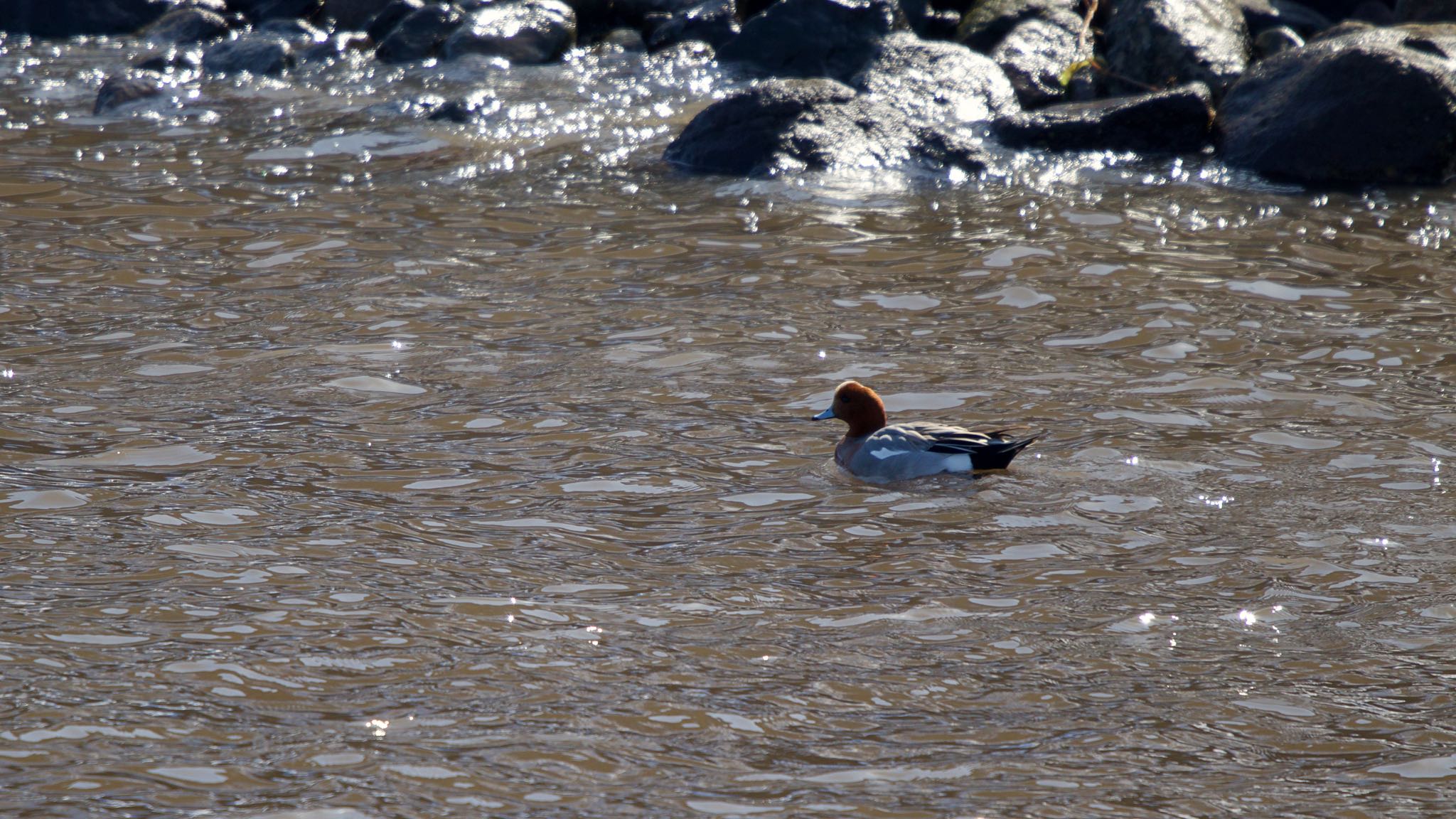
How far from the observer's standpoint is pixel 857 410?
22.0ft

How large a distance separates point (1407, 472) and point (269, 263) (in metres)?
6.83

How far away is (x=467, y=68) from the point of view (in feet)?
50.6

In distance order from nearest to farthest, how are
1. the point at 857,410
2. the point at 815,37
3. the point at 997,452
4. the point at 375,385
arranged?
the point at 997,452 < the point at 857,410 < the point at 375,385 < the point at 815,37

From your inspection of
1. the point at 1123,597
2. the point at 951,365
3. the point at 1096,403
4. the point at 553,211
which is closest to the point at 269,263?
the point at 553,211

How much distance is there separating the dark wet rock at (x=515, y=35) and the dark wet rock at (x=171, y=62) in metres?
2.68

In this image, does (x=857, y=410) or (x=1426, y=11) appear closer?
(x=857, y=410)

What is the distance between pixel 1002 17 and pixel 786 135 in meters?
4.14

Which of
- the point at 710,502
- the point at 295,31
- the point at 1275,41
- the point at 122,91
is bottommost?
the point at 710,502

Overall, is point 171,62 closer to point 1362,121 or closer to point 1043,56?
point 1043,56

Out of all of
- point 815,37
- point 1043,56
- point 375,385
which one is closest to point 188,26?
point 815,37

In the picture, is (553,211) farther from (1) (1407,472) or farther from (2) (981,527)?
(1) (1407,472)

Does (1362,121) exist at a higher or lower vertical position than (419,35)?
lower

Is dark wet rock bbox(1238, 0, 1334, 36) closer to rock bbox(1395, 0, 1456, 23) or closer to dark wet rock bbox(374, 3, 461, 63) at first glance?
rock bbox(1395, 0, 1456, 23)

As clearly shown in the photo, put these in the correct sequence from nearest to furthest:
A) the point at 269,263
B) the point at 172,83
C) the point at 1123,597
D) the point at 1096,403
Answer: the point at 1123,597
the point at 1096,403
the point at 269,263
the point at 172,83
